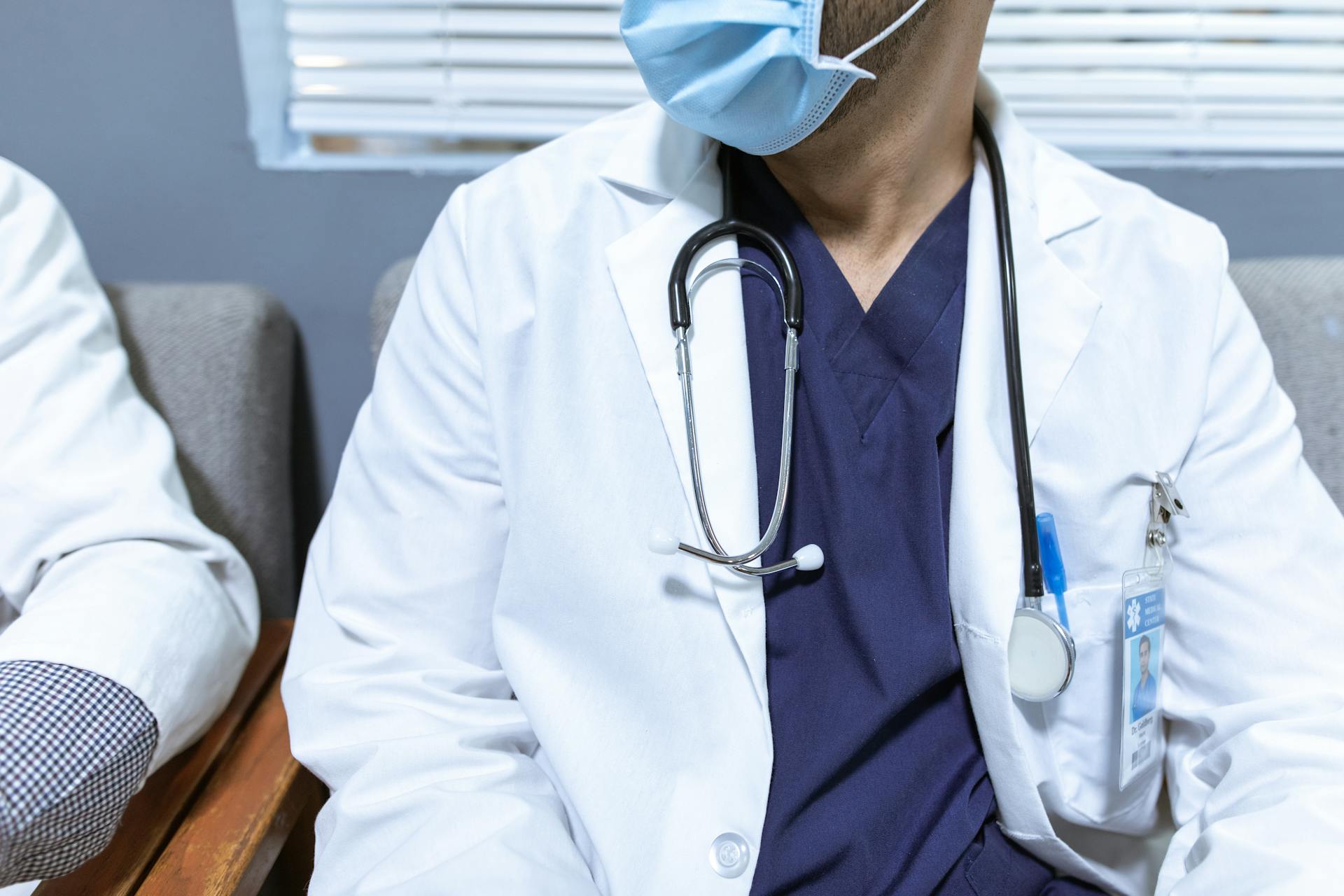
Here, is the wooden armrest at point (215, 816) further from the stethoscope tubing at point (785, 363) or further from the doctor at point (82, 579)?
the stethoscope tubing at point (785, 363)

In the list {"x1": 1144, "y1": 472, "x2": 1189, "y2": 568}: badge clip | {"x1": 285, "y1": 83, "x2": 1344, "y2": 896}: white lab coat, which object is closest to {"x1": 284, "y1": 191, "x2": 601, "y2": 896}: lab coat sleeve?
{"x1": 285, "y1": 83, "x2": 1344, "y2": 896}: white lab coat

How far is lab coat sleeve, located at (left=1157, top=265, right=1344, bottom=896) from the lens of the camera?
2.63 feet

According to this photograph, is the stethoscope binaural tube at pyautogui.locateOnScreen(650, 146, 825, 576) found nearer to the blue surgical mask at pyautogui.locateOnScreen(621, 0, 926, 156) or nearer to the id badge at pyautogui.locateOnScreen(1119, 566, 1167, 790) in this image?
the blue surgical mask at pyautogui.locateOnScreen(621, 0, 926, 156)

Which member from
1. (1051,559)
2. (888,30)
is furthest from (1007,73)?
(1051,559)

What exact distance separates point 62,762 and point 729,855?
531 millimetres

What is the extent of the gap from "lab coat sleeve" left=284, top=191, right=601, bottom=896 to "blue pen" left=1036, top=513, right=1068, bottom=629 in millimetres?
498

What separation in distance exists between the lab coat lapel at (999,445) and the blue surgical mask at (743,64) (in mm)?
261

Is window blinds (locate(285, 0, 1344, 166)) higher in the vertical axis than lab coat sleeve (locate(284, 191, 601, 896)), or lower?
higher

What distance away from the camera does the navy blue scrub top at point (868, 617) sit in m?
0.86

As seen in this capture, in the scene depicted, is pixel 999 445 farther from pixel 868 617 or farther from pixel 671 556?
pixel 671 556

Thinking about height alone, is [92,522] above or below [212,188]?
below

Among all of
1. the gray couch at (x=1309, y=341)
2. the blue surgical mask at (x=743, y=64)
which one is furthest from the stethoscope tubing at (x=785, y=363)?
the gray couch at (x=1309, y=341)

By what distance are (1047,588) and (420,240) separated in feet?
3.00

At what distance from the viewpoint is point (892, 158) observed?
3.02 ft
